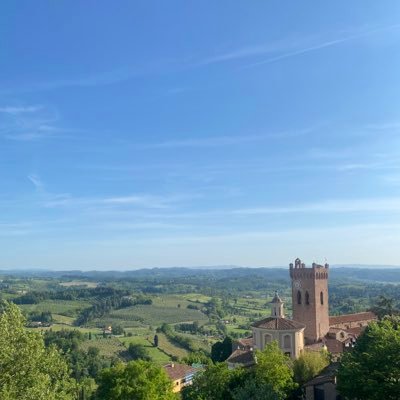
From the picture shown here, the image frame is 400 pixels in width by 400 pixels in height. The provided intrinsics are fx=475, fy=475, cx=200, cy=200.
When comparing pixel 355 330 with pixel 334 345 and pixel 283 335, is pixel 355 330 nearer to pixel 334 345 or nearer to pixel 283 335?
pixel 334 345

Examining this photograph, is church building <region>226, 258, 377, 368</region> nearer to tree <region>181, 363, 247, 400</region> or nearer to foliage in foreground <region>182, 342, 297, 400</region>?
foliage in foreground <region>182, 342, 297, 400</region>

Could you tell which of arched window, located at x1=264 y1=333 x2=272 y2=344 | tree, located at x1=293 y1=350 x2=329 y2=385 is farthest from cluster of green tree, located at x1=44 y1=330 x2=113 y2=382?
tree, located at x1=293 y1=350 x2=329 y2=385

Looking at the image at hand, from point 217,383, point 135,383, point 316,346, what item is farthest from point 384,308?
point 135,383

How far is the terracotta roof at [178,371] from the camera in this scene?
7836cm

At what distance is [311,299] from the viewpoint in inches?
3219

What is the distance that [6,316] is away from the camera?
29.1 metres

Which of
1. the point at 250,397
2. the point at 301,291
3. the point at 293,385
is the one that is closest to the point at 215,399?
the point at 250,397

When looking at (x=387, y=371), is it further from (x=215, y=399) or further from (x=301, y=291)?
(x=301, y=291)

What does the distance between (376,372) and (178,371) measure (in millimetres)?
52831

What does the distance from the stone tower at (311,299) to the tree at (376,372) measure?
138 feet

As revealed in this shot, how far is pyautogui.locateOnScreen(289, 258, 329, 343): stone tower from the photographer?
3147 inches

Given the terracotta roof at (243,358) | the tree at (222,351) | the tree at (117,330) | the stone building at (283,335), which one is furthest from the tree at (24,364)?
the tree at (117,330)

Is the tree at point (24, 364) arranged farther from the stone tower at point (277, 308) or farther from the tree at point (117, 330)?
the tree at point (117, 330)

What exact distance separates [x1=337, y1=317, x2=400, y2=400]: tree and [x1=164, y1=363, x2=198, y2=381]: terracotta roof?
4471 centimetres
